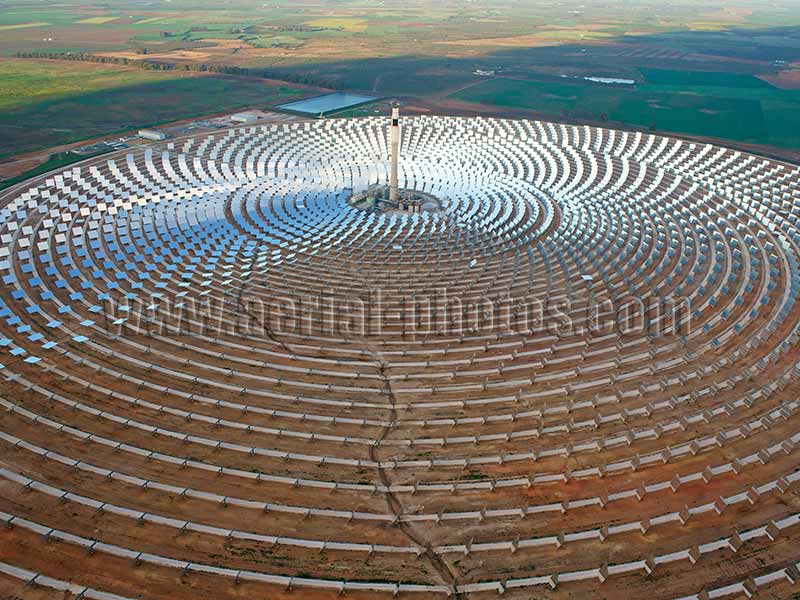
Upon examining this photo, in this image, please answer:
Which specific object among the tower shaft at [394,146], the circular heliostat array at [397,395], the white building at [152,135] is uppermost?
the tower shaft at [394,146]

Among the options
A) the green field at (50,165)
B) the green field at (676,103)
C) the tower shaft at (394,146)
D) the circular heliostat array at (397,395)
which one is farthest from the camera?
the green field at (676,103)

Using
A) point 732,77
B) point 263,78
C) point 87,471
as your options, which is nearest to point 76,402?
point 87,471

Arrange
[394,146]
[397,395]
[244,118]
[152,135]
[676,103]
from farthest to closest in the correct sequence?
[676,103], [244,118], [152,135], [394,146], [397,395]

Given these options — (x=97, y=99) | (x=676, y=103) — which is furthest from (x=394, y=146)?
(x=676, y=103)

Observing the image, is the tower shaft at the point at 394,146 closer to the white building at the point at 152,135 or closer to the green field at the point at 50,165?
the green field at the point at 50,165

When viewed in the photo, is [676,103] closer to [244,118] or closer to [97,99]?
[244,118]

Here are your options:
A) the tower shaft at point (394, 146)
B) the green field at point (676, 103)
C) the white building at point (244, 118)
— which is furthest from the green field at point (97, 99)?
the tower shaft at point (394, 146)
